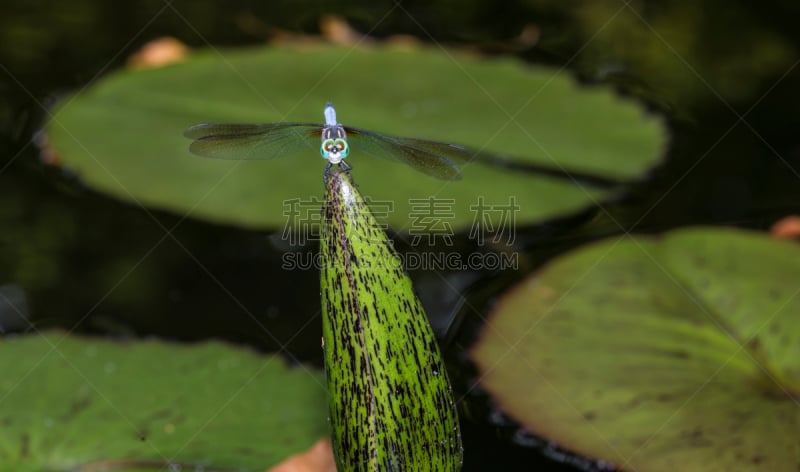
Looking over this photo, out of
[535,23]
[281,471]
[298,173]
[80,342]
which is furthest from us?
[535,23]

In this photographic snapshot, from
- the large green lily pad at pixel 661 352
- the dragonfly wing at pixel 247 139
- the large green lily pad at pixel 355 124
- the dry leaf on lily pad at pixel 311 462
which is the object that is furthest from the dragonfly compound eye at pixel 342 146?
the large green lily pad at pixel 355 124

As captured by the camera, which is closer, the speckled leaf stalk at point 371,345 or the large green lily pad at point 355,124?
the speckled leaf stalk at point 371,345

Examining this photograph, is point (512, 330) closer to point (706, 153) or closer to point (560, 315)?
point (560, 315)

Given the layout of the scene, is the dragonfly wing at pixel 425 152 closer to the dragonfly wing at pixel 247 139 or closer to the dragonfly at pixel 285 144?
the dragonfly at pixel 285 144

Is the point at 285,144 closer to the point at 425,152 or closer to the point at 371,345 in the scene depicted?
the point at 425,152

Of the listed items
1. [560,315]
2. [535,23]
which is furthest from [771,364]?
[535,23]
